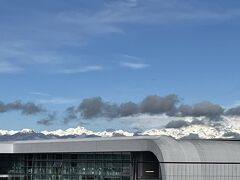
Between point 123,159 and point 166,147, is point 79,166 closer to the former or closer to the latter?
point 123,159

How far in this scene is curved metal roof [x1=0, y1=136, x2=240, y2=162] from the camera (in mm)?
66250

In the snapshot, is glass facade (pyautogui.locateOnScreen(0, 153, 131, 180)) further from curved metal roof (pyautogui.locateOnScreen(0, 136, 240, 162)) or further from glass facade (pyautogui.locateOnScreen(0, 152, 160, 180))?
curved metal roof (pyautogui.locateOnScreen(0, 136, 240, 162))

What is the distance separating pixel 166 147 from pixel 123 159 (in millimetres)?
7707

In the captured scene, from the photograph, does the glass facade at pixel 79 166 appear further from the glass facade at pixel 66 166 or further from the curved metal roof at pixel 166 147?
the curved metal roof at pixel 166 147

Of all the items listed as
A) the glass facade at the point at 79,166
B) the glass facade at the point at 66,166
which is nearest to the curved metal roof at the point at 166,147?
the glass facade at the point at 79,166

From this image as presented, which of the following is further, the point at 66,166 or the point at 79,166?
the point at 66,166

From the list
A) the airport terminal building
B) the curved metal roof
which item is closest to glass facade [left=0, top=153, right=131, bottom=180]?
the airport terminal building

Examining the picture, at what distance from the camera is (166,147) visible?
6606 cm

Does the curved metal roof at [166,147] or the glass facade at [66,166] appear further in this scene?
the glass facade at [66,166]

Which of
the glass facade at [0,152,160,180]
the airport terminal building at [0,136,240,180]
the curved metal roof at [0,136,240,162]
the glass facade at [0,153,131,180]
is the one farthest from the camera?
the glass facade at [0,153,131,180]

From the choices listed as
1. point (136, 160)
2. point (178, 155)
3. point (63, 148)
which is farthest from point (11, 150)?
point (178, 155)

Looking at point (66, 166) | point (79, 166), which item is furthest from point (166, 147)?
point (66, 166)

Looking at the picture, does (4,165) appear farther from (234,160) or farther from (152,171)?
(234,160)

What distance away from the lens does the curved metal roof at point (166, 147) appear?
2608 inches
